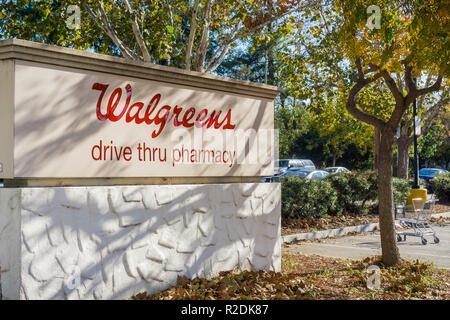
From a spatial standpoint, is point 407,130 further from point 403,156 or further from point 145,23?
point 145,23

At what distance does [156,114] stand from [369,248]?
646 cm

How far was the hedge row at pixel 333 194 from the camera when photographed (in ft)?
41.5

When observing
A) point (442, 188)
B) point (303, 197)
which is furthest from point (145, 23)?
point (442, 188)

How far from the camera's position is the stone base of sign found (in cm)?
433

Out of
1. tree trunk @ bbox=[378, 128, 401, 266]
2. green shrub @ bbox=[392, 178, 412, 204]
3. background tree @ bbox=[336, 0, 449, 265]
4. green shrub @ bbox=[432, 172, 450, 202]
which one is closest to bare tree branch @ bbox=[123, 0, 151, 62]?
background tree @ bbox=[336, 0, 449, 265]

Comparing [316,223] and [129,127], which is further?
[316,223]

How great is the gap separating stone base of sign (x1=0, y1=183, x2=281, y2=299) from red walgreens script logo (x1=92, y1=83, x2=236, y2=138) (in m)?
0.76

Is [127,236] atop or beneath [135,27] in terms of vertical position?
beneath

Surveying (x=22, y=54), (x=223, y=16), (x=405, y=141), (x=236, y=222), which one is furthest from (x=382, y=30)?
(x=405, y=141)

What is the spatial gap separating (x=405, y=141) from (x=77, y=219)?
1869 centimetres

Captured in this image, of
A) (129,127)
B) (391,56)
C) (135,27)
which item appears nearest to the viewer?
(129,127)

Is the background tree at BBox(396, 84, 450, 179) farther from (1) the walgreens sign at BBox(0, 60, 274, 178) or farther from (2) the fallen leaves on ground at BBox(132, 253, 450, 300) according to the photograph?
(1) the walgreens sign at BBox(0, 60, 274, 178)

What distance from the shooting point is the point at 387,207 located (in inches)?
290
